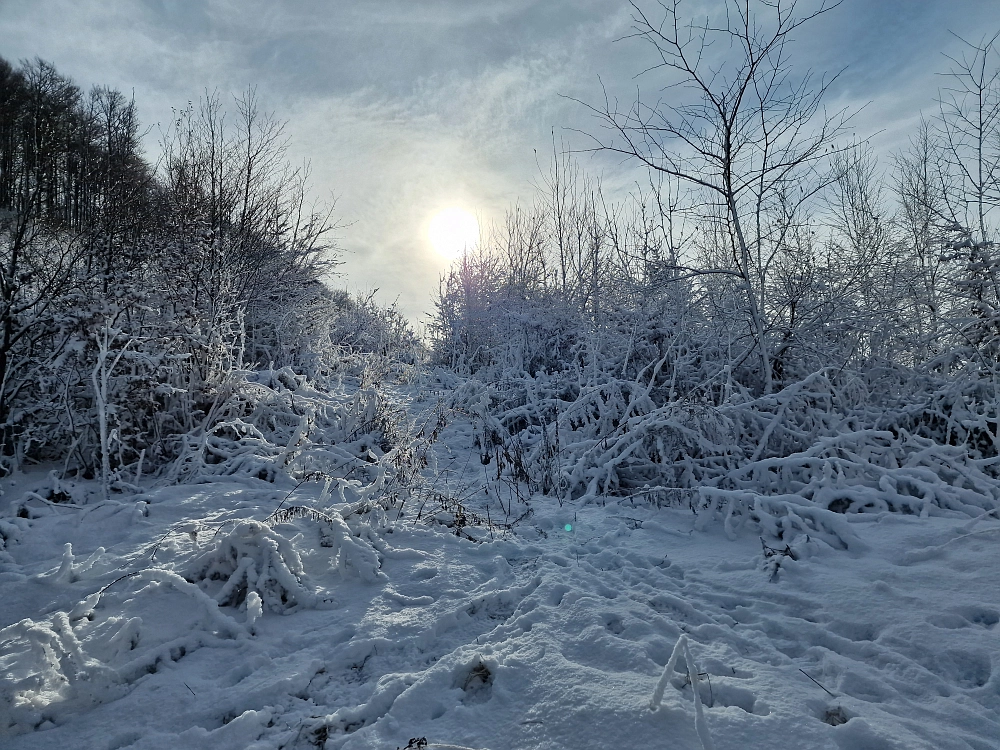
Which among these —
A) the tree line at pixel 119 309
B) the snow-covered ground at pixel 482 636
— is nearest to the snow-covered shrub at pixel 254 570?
the snow-covered ground at pixel 482 636

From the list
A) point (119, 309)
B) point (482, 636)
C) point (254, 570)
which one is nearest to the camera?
point (482, 636)

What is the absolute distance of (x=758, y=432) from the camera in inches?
186

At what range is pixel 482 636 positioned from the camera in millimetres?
2125

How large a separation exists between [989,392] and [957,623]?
396 centimetres

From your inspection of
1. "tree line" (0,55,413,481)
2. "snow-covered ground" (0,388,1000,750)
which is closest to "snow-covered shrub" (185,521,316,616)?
"snow-covered ground" (0,388,1000,750)

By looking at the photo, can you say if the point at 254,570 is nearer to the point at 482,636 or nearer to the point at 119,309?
the point at 482,636

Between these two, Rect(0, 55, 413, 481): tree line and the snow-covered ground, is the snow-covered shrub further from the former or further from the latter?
Rect(0, 55, 413, 481): tree line

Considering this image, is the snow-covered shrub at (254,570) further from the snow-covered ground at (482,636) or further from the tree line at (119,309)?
the tree line at (119,309)

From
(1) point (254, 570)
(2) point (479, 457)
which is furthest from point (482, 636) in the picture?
(2) point (479, 457)

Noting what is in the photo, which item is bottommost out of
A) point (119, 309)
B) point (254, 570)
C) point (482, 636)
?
point (482, 636)

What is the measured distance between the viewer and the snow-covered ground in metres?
1.55

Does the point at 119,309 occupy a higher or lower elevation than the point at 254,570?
higher

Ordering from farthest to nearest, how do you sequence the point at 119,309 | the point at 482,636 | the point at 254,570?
the point at 119,309
the point at 254,570
the point at 482,636

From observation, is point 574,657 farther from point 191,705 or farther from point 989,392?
point 989,392
